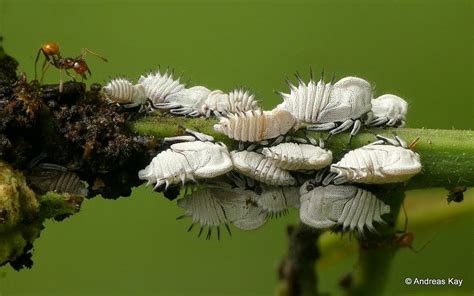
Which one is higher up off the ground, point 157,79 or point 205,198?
point 157,79

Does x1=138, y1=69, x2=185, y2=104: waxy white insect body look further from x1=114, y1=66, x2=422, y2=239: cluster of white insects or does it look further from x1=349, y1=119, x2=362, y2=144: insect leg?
x1=349, y1=119, x2=362, y2=144: insect leg

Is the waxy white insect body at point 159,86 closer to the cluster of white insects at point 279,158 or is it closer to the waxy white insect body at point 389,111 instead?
the cluster of white insects at point 279,158

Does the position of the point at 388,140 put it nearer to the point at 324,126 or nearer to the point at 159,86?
the point at 324,126

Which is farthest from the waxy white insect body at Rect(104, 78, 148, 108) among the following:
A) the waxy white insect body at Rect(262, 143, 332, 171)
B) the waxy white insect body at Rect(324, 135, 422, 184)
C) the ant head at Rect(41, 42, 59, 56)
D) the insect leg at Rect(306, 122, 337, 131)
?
the waxy white insect body at Rect(324, 135, 422, 184)

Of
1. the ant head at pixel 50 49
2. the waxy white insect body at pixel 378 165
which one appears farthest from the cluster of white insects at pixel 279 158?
the ant head at pixel 50 49

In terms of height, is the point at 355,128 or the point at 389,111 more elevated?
the point at 389,111

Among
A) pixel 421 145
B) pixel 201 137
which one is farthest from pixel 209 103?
pixel 421 145

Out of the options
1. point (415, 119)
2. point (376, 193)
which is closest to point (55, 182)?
→ point (376, 193)

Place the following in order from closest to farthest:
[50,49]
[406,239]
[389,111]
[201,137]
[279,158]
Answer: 1. [279,158]
2. [201,137]
3. [389,111]
4. [50,49]
5. [406,239]

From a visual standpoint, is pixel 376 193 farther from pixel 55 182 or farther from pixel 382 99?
pixel 55 182
